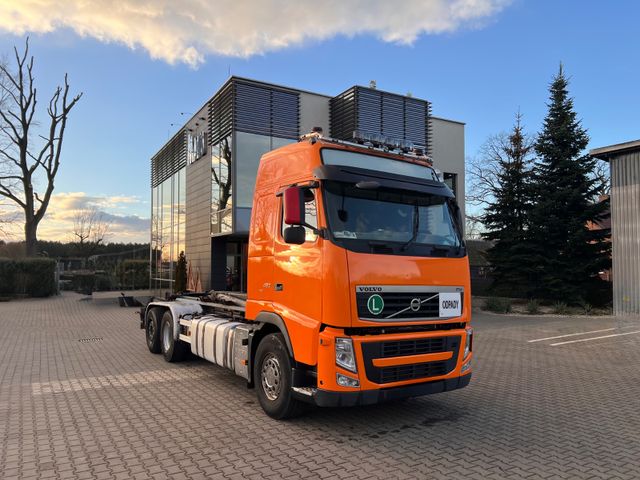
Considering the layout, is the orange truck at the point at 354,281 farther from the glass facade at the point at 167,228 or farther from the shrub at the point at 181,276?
the glass facade at the point at 167,228

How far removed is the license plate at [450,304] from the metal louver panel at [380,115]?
45.0 feet

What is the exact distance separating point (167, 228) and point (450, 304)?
2222 cm

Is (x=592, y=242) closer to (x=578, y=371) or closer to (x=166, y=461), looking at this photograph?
(x=578, y=371)

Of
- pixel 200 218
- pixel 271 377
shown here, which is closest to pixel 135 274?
pixel 200 218

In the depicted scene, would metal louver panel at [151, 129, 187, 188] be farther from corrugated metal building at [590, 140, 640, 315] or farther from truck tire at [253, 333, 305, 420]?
truck tire at [253, 333, 305, 420]

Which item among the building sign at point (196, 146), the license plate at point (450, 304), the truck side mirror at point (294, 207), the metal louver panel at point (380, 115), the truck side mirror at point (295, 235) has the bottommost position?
the license plate at point (450, 304)

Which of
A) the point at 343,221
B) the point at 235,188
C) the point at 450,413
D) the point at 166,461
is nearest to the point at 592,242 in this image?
the point at 235,188

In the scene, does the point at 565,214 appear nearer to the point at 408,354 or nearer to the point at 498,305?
the point at 498,305

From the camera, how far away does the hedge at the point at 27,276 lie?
80.8ft

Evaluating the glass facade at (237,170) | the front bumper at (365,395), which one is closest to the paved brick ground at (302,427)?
the front bumper at (365,395)

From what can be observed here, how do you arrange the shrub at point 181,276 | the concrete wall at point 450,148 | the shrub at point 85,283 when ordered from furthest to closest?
the shrub at point 85,283 < the concrete wall at point 450,148 < the shrub at point 181,276

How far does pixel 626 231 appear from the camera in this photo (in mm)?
15094

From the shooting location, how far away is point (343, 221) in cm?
482

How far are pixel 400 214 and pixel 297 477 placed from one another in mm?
2806
